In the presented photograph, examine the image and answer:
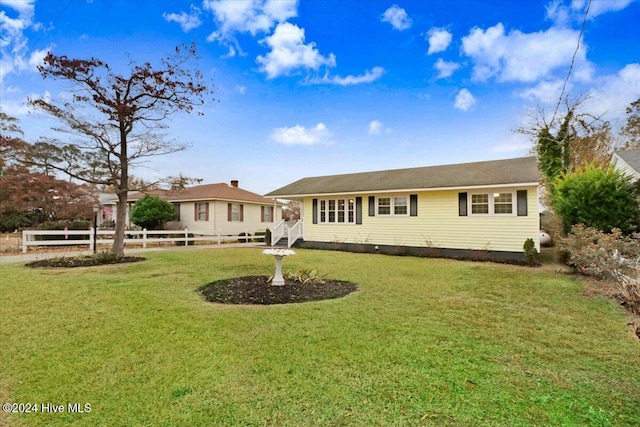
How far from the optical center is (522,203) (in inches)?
457

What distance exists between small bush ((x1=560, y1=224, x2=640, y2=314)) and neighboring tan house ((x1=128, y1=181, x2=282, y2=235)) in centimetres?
1537

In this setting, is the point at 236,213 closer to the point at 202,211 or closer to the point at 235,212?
the point at 235,212

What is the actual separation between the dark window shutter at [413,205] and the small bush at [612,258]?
5.50 meters

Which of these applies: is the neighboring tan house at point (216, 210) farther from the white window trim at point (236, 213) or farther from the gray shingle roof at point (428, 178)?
the gray shingle roof at point (428, 178)

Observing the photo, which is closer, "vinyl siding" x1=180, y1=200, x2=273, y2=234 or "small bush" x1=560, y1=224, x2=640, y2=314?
"small bush" x1=560, y1=224, x2=640, y2=314

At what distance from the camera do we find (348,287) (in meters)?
7.00

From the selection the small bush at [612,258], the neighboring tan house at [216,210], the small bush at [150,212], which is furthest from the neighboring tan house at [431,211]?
the small bush at [150,212]

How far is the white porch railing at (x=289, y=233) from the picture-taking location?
17281 millimetres

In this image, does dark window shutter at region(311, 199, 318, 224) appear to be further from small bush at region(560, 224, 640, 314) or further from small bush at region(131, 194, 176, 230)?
small bush at region(560, 224, 640, 314)

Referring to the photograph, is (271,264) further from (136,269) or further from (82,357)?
(82,357)

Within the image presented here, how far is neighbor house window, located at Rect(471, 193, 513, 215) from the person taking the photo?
12.0 meters

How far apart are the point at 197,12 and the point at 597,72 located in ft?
49.8

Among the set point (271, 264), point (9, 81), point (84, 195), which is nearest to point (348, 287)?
point (271, 264)

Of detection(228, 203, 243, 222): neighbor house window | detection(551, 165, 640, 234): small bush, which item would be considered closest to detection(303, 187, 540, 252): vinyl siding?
detection(551, 165, 640, 234): small bush
